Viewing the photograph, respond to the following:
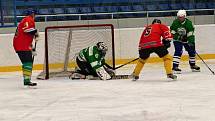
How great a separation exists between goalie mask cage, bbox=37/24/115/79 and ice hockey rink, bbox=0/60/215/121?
1.40ft

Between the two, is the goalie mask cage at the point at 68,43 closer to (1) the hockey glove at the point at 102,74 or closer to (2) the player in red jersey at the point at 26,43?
(1) the hockey glove at the point at 102,74

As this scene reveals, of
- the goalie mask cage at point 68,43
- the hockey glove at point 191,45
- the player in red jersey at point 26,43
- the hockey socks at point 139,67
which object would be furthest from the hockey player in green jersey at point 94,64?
the hockey glove at point 191,45

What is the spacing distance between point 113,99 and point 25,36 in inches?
74.4

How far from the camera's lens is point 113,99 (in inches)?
226

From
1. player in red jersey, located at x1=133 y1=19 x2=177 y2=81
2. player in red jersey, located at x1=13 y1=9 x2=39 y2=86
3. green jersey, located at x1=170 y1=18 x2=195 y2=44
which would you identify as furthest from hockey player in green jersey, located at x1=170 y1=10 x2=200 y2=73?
player in red jersey, located at x1=13 y1=9 x2=39 y2=86

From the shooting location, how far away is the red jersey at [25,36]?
689 cm

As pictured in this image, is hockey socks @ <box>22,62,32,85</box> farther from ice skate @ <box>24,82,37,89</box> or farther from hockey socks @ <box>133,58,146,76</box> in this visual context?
hockey socks @ <box>133,58,146,76</box>

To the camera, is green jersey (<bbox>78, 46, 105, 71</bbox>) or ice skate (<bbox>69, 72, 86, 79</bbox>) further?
ice skate (<bbox>69, 72, 86, 79</bbox>)

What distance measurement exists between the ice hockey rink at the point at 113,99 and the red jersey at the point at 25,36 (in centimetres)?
59

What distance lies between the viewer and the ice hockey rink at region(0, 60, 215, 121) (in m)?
4.70

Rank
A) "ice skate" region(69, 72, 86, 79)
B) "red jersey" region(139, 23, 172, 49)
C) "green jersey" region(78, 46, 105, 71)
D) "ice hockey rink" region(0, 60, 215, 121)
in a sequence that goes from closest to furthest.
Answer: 1. "ice hockey rink" region(0, 60, 215, 121)
2. "red jersey" region(139, 23, 172, 49)
3. "green jersey" region(78, 46, 105, 71)
4. "ice skate" region(69, 72, 86, 79)

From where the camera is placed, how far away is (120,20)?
1188 cm

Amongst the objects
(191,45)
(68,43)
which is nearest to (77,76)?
(68,43)

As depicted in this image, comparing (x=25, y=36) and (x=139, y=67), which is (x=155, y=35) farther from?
(x=25, y=36)
